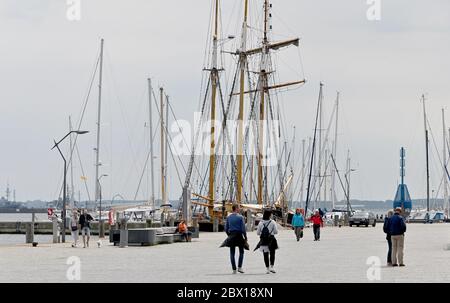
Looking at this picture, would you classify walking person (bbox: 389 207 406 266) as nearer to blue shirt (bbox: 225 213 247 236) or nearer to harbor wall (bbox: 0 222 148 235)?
blue shirt (bbox: 225 213 247 236)

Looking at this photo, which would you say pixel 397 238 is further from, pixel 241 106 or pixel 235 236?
pixel 241 106

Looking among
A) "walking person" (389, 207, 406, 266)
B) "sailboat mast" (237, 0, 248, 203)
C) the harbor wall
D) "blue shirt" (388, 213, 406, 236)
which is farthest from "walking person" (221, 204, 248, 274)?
"sailboat mast" (237, 0, 248, 203)

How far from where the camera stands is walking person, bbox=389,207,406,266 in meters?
26.4

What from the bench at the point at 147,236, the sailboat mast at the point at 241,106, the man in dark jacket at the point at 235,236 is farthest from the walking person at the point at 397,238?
the sailboat mast at the point at 241,106

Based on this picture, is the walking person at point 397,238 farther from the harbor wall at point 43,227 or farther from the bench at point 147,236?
the harbor wall at point 43,227

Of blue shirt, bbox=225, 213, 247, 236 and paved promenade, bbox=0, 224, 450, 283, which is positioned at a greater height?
blue shirt, bbox=225, 213, 247, 236

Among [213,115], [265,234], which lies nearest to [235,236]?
[265,234]

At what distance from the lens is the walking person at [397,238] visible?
2639cm

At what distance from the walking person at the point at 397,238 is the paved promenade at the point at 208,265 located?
432 millimetres

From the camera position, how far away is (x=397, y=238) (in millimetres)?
26547

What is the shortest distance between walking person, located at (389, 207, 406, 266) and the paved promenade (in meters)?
0.43
